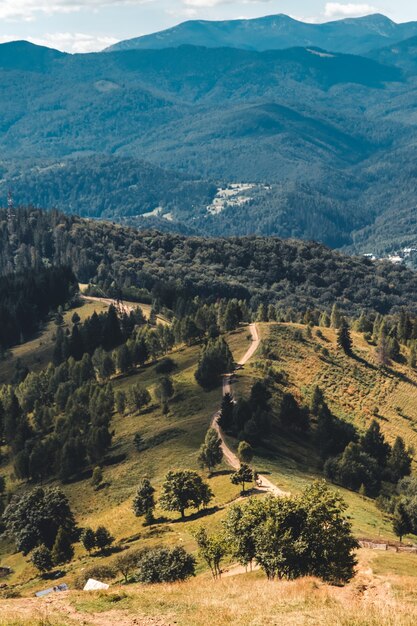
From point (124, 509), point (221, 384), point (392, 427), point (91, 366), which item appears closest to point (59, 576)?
point (124, 509)

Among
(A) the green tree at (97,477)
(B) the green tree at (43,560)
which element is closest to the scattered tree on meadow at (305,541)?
(B) the green tree at (43,560)

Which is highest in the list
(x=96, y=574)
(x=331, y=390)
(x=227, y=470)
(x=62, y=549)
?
(x=96, y=574)

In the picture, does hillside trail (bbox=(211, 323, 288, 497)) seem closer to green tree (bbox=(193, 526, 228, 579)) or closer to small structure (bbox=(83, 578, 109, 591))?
green tree (bbox=(193, 526, 228, 579))

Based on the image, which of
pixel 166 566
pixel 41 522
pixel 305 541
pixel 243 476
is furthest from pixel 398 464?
pixel 305 541

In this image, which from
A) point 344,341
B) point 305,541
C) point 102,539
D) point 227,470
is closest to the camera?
point 305,541

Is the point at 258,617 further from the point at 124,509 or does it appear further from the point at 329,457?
the point at 329,457

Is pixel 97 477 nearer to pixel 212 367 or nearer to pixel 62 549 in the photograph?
pixel 62 549
